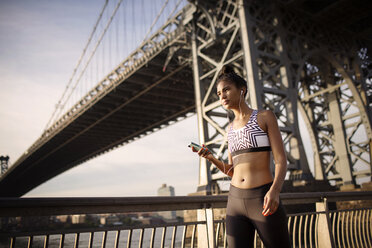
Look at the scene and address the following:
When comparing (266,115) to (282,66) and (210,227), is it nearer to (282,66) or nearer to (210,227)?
(210,227)

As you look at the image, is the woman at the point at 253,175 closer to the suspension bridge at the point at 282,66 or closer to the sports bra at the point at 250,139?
the sports bra at the point at 250,139

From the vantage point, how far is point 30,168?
41.0 m

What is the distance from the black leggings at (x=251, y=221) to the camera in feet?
6.10

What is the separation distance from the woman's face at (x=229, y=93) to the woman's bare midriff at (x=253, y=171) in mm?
370

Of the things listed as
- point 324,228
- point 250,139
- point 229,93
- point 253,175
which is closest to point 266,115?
point 250,139

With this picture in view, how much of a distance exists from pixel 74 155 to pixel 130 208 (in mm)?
40807

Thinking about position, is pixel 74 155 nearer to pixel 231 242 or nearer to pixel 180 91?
pixel 180 91

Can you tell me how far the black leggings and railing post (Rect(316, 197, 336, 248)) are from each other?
1831 millimetres

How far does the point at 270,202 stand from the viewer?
1.78m

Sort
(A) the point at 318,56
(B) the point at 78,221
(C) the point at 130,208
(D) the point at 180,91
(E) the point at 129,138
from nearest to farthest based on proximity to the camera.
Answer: (C) the point at 130,208 < (A) the point at 318,56 < (D) the point at 180,91 < (E) the point at 129,138 < (B) the point at 78,221

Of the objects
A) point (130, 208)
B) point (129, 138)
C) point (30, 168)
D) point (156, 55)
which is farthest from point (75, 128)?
point (130, 208)

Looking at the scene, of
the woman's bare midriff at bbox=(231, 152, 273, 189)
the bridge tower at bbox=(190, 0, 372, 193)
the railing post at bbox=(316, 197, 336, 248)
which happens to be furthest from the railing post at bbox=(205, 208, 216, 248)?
the bridge tower at bbox=(190, 0, 372, 193)

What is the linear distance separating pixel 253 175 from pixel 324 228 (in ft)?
6.66

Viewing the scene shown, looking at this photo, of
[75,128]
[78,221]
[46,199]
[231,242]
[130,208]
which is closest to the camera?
[46,199]
